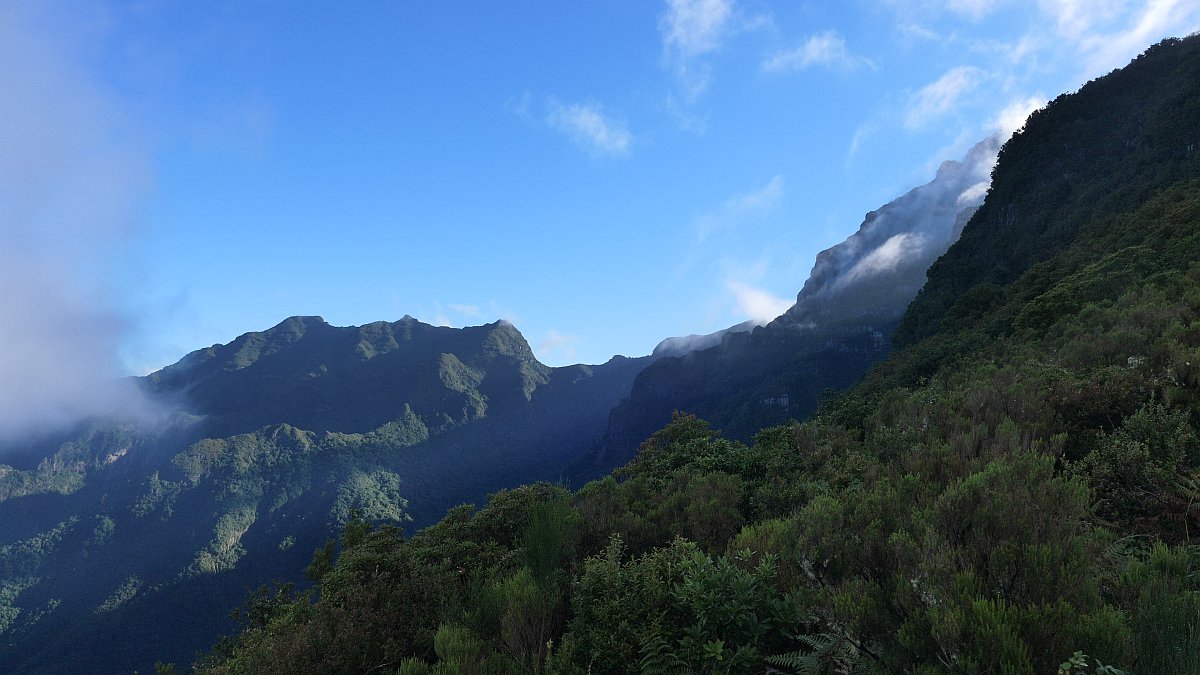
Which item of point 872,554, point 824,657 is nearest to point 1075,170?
point 872,554

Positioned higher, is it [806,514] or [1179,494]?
[806,514]

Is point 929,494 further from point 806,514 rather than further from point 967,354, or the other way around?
point 967,354

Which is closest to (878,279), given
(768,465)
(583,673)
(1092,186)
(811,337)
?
(811,337)

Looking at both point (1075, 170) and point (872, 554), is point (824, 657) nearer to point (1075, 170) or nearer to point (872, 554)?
point (872, 554)

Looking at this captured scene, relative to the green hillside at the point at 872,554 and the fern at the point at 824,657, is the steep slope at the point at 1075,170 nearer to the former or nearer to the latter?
the green hillside at the point at 872,554

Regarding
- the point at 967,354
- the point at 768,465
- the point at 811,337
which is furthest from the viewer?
the point at 811,337

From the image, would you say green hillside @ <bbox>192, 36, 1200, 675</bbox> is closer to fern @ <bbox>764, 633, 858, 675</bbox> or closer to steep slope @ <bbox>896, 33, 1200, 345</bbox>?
fern @ <bbox>764, 633, 858, 675</bbox>

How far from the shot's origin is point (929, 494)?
6148 mm

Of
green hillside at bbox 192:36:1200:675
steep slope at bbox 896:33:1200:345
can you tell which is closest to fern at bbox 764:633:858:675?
green hillside at bbox 192:36:1200:675

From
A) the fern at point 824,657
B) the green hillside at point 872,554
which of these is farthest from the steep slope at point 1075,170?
the fern at point 824,657

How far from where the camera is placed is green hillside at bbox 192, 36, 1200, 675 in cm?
385

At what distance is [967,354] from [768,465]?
2126 centimetres

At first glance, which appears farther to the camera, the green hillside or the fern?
the fern

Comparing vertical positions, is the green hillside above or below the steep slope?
below
